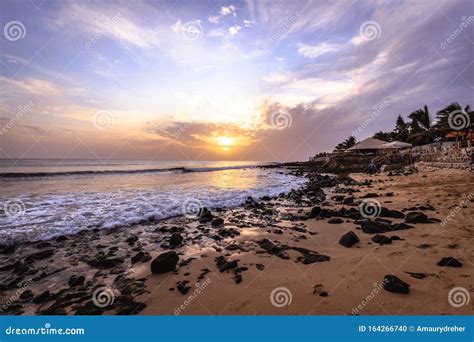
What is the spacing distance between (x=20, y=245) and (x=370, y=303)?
8.49 metres

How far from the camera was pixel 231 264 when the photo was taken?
4828 millimetres

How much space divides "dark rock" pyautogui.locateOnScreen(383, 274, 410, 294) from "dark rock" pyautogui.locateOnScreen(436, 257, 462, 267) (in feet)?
3.78

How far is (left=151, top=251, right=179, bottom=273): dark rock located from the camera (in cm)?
469

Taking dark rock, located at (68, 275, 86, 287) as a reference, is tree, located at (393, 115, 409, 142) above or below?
above

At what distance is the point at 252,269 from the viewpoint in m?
4.64

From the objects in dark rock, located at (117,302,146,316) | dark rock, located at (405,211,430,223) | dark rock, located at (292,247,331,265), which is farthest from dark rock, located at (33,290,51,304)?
dark rock, located at (405,211,430,223)

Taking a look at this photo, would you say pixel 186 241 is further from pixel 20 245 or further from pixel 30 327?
pixel 20 245

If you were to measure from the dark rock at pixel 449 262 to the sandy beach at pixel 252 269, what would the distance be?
3 centimetres

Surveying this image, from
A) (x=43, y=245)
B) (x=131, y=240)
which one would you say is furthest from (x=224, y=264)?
(x=43, y=245)

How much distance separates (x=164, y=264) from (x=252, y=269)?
180 centimetres

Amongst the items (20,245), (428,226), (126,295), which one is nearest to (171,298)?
(126,295)

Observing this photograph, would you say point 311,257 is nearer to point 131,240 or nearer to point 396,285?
point 396,285

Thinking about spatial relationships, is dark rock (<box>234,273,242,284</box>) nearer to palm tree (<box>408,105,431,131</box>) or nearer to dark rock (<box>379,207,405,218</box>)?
dark rock (<box>379,207,405,218</box>)

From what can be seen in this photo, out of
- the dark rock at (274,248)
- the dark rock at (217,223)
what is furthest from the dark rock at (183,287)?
the dark rock at (217,223)
